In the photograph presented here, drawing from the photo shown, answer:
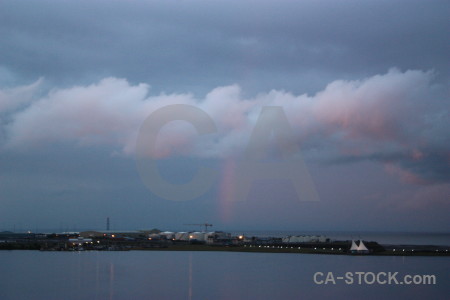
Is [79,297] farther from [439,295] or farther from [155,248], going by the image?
[155,248]

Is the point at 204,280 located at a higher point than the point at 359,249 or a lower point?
lower

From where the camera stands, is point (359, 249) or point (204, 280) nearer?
point (204, 280)

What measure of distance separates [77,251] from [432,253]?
47028mm

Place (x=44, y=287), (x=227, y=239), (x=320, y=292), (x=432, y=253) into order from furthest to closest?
(x=227, y=239), (x=432, y=253), (x=44, y=287), (x=320, y=292)

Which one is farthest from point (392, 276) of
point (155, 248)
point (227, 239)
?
point (227, 239)

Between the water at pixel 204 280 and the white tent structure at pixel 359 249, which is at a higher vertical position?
the white tent structure at pixel 359 249

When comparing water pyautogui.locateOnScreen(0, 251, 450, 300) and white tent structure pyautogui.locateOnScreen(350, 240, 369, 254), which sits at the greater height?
white tent structure pyautogui.locateOnScreen(350, 240, 369, 254)

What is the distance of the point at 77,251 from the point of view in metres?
70.6

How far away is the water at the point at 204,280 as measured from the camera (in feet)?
95.0

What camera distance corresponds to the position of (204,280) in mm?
34094

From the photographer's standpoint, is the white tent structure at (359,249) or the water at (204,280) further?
the white tent structure at (359,249)

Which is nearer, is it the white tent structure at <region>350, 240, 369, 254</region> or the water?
the water

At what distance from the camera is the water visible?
29.0 m

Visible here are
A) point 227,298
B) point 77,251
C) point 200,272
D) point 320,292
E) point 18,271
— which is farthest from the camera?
point 77,251
